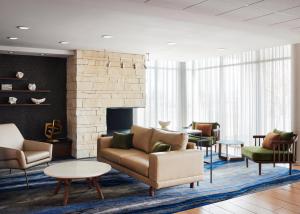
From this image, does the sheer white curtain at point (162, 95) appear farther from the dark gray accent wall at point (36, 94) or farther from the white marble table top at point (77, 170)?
the white marble table top at point (77, 170)

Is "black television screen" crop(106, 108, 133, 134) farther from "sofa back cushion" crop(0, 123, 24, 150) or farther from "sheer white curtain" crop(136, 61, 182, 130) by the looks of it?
"sofa back cushion" crop(0, 123, 24, 150)

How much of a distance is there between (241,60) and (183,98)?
2219mm

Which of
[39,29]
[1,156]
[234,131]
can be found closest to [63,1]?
[39,29]

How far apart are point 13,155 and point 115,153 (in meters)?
1.60

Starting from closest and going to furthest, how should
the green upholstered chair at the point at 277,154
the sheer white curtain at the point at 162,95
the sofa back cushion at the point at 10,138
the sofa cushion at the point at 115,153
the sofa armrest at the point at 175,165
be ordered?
the sofa armrest at the point at 175,165 < the sofa cushion at the point at 115,153 < the green upholstered chair at the point at 277,154 < the sofa back cushion at the point at 10,138 < the sheer white curtain at the point at 162,95

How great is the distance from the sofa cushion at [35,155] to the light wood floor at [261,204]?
2639 mm

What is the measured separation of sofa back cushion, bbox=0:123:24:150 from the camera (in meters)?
5.24

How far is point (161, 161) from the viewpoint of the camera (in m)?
4.00

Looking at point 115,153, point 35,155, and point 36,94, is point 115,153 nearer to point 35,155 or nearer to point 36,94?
point 35,155

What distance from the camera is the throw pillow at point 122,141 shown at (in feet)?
17.9

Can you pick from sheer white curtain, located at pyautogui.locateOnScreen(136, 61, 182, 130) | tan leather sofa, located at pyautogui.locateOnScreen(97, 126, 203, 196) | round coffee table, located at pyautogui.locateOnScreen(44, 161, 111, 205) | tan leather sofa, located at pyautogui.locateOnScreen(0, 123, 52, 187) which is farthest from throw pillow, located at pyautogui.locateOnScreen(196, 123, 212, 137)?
tan leather sofa, located at pyautogui.locateOnScreen(0, 123, 52, 187)

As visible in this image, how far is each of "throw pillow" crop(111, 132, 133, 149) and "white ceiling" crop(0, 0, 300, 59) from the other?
176cm

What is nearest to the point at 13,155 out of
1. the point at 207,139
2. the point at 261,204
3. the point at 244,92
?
the point at 261,204

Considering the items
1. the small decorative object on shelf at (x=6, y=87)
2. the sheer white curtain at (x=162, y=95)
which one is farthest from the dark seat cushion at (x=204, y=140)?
the small decorative object on shelf at (x=6, y=87)
